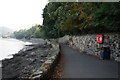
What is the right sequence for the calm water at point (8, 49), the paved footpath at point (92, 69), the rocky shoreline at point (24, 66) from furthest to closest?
the calm water at point (8, 49)
the rocky shoreline at point (24, 66)
the paved footpath at point (92, 69)

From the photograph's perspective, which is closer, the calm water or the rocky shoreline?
the rocky shoreline

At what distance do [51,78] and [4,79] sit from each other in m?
4.76

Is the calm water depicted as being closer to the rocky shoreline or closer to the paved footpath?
the rocky shoreline

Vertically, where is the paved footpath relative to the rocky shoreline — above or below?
above

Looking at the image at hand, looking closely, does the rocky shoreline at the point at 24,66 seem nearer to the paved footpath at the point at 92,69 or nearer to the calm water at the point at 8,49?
the paved footpath at the point at 92,69

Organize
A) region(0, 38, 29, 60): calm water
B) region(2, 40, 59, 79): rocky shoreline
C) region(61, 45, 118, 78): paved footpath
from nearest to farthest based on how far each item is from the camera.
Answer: region(61, 45, 118, 78): paved footpath
region(2, 40, 59, 79): rocky shoreline
region(0, 38, 29, 60): calm water

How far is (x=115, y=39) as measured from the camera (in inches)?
300

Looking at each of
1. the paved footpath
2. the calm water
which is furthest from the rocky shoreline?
the calm water

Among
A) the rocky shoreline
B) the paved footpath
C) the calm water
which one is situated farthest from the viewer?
the calm water

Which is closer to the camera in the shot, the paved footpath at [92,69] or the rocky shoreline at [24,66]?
the paved footpath at [92,69]

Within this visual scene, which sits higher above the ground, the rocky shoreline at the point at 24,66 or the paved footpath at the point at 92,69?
the paved footpath at the point at 92,69

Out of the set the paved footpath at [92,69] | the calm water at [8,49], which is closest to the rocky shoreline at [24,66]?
the paved footpath at [92,69]

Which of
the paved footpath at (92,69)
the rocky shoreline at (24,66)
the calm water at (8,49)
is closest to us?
the paved footpath at (92,69)

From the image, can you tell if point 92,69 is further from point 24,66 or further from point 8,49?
point 8,49
